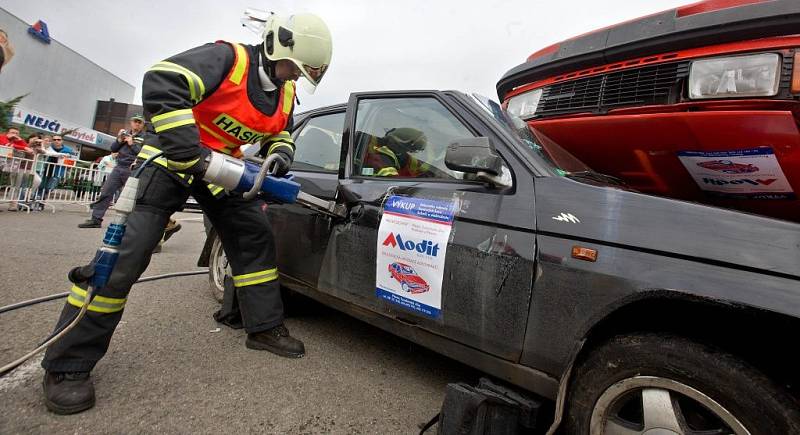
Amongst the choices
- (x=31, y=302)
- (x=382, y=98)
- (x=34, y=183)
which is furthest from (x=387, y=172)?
(x=34, y=183)

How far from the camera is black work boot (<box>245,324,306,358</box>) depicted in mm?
2359

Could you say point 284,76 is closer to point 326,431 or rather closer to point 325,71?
point 325,71

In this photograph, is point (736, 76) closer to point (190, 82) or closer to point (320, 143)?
point (320, 143)

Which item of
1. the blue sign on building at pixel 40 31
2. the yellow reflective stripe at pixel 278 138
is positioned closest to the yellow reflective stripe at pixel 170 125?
the yellow reflective stripe at pixel 278 138

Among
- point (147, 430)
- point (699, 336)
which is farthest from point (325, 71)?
point (699, 336)

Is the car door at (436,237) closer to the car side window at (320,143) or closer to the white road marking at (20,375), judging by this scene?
the car side window at (320,143)

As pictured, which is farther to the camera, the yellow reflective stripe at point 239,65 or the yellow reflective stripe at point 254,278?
the yellow reflective stripe at point 254,278

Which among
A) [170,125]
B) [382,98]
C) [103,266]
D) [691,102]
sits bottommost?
[103,266]

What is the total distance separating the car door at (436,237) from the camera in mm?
1598

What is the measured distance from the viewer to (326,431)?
169 cm

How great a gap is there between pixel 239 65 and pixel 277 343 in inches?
61.1

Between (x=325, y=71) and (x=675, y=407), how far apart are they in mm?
2193

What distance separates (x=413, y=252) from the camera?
6.10 ft

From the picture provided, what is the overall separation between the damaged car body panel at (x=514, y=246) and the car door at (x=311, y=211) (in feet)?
0.05
